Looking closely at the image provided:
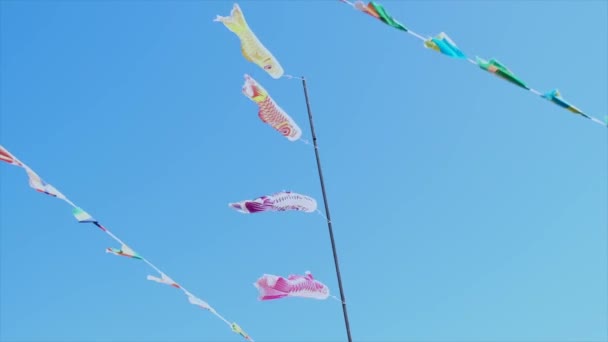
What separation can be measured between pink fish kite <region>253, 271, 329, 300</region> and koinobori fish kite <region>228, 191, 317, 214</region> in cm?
108

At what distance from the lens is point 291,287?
876 cm

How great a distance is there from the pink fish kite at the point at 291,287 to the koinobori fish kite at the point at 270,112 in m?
2.45

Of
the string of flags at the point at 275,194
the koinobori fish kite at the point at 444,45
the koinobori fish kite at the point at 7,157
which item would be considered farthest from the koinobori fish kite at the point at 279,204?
the koinobori fish kite at the point at 444,45

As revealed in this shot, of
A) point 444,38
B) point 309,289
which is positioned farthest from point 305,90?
point 444,38

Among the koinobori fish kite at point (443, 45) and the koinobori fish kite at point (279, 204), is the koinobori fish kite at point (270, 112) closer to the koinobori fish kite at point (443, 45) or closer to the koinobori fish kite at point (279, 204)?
the koinobori fish kite at point (279, 204)

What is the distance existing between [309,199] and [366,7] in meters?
3.85

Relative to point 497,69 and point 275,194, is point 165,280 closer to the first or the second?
point 275,194

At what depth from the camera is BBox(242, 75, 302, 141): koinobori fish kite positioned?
9.51 m

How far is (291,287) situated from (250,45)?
12.3 feet

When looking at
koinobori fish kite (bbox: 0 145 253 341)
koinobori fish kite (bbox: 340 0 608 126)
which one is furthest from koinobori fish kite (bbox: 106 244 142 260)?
koinobori fish kite (bbox: 340 0 608 126)

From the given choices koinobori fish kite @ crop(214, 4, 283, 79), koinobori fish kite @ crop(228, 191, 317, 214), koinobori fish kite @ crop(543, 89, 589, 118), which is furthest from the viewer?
koinobori fish kite @ crop(228, 191, 317, 214)

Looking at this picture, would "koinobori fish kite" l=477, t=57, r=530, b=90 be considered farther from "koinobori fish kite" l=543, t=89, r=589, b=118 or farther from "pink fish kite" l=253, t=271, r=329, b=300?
"pink fish kite" l=253, t=271, r=329, b=300

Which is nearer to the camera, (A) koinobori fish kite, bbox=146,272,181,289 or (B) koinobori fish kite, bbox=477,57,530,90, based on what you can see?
(B) koinobori fish kite, bbox=477,57,530,90

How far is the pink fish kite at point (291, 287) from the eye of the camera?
8633mm
